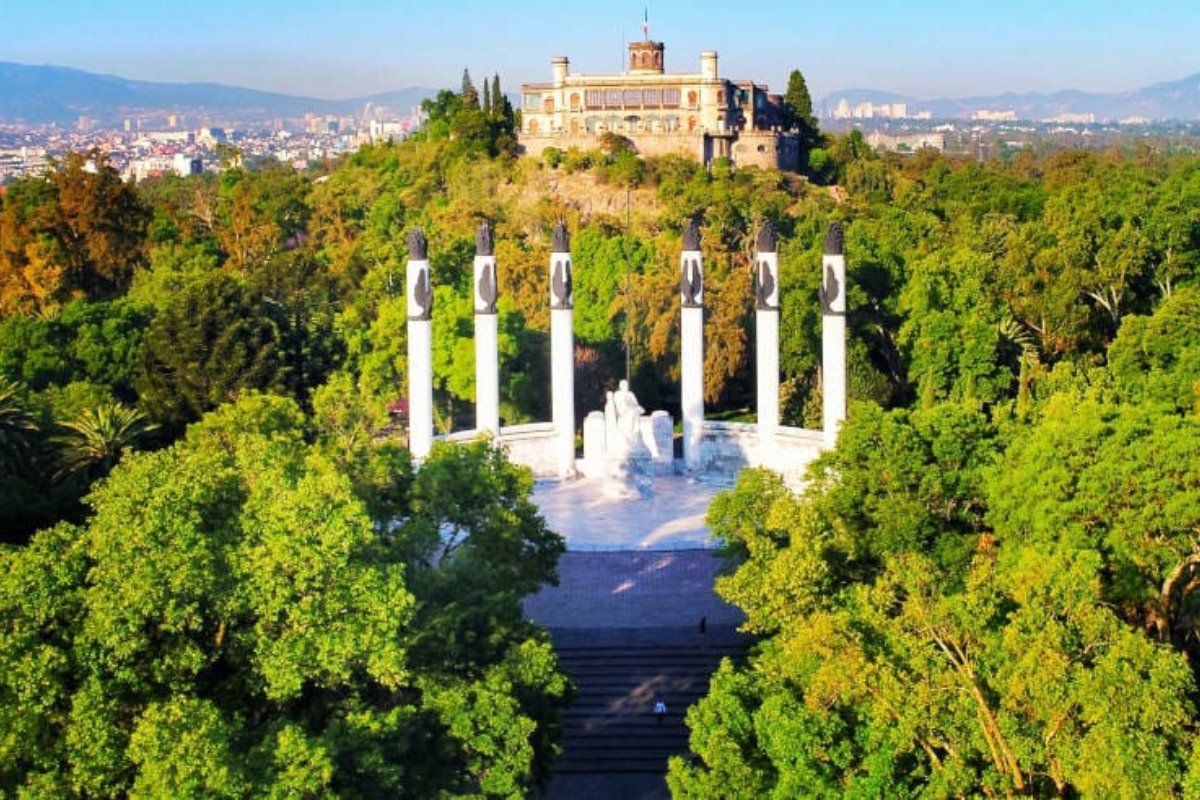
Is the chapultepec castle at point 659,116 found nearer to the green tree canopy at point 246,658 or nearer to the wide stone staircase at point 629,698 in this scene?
the wide stone staircase at point 629,698

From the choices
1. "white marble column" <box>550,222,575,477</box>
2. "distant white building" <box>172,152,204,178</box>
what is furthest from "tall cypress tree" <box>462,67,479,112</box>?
"distant white building" <box>172,152,204,178</box>

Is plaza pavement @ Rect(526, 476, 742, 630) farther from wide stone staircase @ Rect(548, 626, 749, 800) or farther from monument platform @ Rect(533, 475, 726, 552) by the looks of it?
wide stone staircase @ Rect(548, 626, 749, 800)

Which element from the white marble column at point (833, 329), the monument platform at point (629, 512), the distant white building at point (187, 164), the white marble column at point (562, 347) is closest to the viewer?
→ the monument platform at point (629, 512)

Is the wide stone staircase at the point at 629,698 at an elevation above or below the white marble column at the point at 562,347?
below

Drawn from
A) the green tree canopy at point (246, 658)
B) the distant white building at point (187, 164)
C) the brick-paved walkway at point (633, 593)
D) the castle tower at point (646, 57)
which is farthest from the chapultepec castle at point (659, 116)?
the distant white building at point (187, 164)

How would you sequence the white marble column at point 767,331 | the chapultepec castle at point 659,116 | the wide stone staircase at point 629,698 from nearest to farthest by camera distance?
1. the wide stone staircase at point 629,698
2. the white marble column at point 767,331
3. the chapultepec castle at point 659,116

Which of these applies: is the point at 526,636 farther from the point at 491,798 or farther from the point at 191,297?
the point at 191,297
